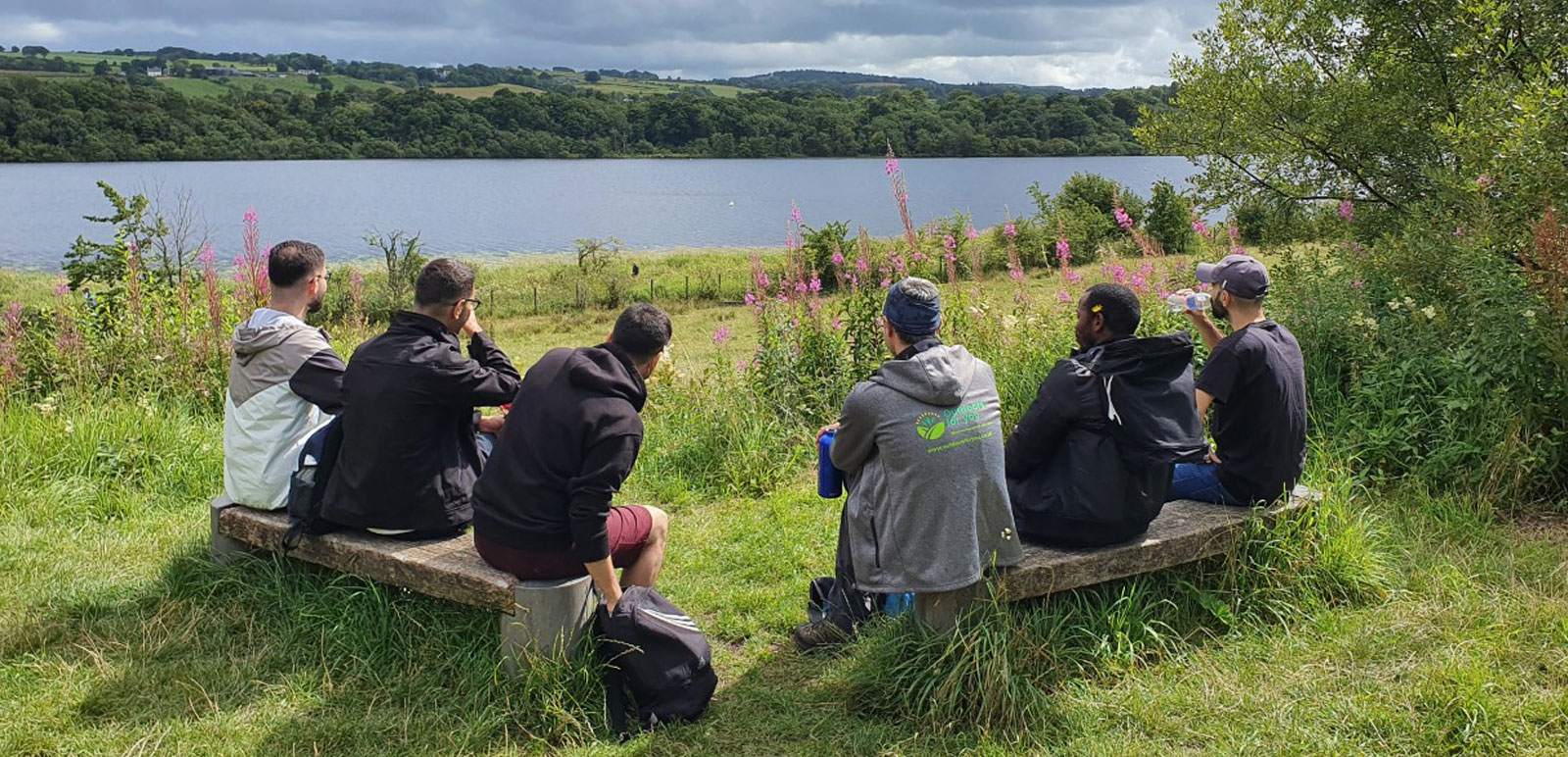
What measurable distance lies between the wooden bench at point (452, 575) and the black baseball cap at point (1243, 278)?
9.57 ft

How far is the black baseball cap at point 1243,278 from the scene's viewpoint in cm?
456

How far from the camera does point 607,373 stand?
12.0ft

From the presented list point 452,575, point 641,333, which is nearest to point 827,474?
point 641,333

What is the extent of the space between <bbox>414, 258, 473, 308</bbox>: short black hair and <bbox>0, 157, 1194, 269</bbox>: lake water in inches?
1110

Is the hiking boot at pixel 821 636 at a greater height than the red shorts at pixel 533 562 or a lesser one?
lesser

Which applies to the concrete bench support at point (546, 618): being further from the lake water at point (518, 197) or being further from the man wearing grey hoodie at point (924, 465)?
the lake water at point (518, 197)

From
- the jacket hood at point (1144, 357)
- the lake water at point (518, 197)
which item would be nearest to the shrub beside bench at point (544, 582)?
the jacket hood at point (1144, 357)

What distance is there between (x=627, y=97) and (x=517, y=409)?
14948cm

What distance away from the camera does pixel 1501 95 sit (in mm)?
6703

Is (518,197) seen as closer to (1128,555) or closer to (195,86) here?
(195,86)

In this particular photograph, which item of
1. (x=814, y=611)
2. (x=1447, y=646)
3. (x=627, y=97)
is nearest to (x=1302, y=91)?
(x=1447, y=646)

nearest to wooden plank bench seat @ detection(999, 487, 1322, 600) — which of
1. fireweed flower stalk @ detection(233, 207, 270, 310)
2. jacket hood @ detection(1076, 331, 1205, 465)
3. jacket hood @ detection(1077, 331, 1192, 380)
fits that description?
jacket hood @ detection(1076, 331, 1205, 465)

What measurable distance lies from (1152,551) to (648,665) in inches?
76.8

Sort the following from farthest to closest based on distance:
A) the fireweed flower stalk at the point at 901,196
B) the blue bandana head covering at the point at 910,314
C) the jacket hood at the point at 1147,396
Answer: the fireweed flower stalk at the point at 901,196 → the jacket hood at the point at 1147,396 → the blue bandana head covering at the point at 910,314
